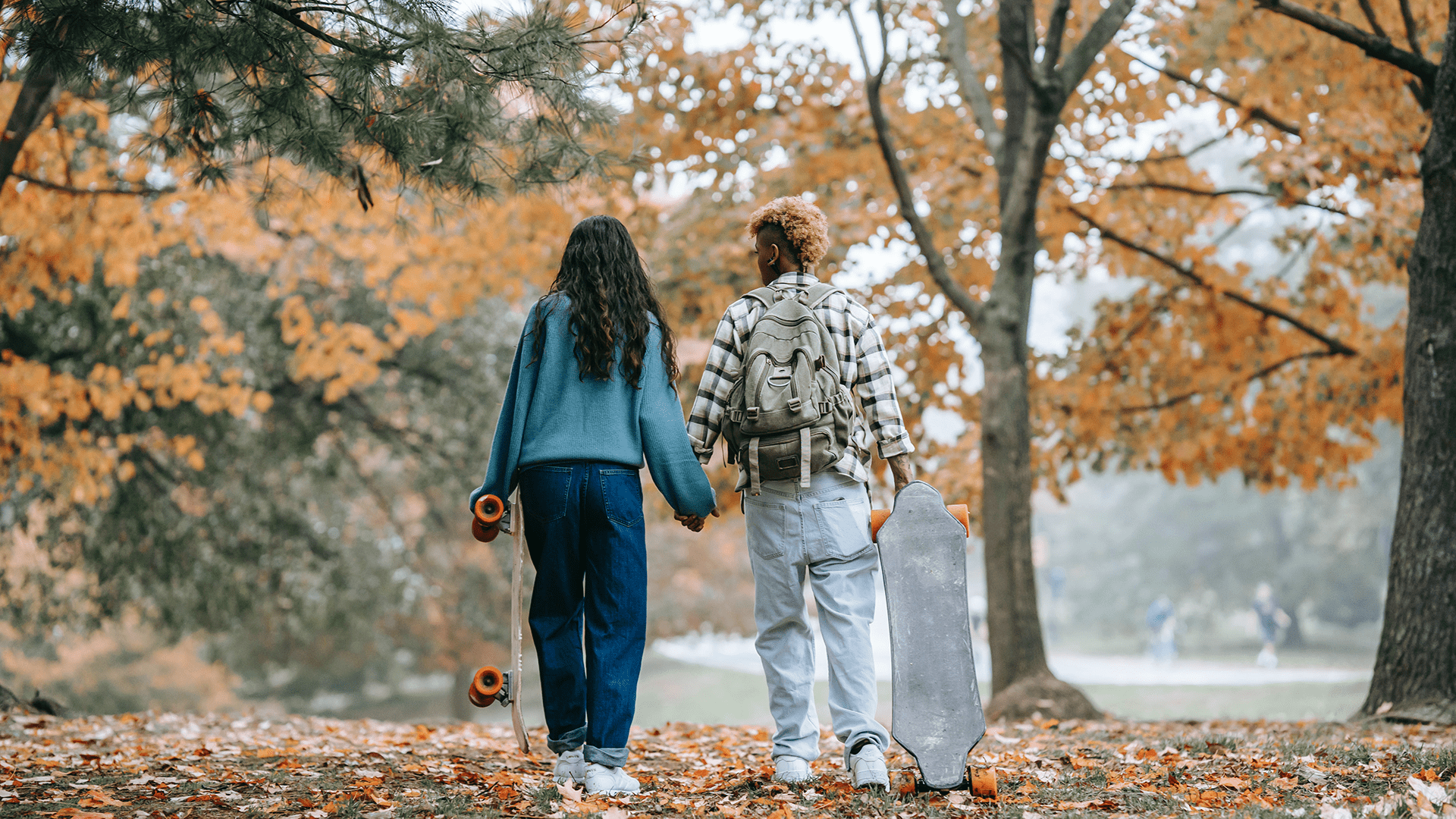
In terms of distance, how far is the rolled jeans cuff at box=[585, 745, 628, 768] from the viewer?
11.3 ft

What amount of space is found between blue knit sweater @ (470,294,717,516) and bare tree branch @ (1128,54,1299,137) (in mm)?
5915

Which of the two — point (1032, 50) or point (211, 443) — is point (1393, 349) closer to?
point (1032, 50)

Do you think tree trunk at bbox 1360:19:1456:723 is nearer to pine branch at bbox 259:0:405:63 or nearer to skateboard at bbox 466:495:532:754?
skateboard at bbox 466:495:532:754

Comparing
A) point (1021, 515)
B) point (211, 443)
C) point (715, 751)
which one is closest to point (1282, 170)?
point (1021, 515)

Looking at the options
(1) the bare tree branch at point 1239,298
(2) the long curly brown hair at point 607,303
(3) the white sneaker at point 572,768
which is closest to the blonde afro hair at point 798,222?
(2) the long curly brown hair at point 607,303

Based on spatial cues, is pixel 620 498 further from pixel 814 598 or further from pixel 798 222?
pixel 798 222

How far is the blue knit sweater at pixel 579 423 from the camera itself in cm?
348

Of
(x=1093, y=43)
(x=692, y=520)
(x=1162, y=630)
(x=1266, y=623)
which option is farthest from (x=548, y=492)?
(x=1162, y=630)

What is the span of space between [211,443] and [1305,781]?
35.8 ft

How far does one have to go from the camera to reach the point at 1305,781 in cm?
371

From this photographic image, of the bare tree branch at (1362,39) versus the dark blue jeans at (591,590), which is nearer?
the dark blue jeans at (591,590)

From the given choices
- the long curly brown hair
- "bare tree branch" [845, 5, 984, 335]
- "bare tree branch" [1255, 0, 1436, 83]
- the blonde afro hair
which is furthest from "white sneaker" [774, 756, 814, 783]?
"bare tree branch" [1255, 0, 1436, 83]

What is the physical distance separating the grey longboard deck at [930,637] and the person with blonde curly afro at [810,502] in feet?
0.38

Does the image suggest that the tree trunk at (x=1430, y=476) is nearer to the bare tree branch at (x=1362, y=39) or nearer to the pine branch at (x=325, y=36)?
the bare tree branch at (x=1362, y=39)
